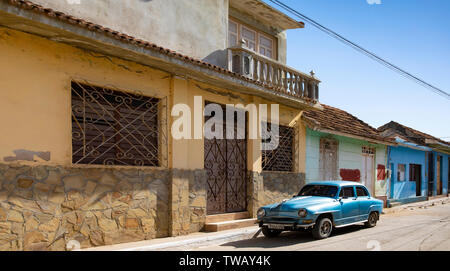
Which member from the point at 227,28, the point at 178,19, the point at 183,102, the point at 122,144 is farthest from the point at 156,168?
the point at 227,28

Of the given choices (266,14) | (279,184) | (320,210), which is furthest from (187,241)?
(266,14)

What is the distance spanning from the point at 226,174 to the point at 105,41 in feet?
18.5

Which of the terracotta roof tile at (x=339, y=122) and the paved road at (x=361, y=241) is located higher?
the terracotta roof tile at (x=339, y=122)

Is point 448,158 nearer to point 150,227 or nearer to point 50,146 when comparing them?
point 150,227

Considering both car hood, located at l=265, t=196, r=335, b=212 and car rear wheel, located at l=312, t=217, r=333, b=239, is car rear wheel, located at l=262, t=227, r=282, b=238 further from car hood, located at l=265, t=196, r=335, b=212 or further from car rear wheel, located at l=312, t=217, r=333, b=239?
car rear wheel, located at l=312, t=217, r=333, b=239

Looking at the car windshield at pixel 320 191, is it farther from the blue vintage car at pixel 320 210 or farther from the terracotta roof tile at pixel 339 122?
the terracotta roof tile at pixel 339 122

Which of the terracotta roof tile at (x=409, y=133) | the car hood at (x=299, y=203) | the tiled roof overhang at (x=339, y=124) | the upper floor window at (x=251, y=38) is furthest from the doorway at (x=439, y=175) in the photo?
the car hood at (x=299, y=203)

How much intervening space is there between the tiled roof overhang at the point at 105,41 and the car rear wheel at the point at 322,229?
13.9 feet

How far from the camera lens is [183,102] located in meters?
10.1

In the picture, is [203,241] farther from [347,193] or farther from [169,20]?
[169,20]

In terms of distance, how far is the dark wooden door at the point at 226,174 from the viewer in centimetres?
1120

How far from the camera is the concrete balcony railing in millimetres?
11320

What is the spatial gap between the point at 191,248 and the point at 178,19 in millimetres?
5727

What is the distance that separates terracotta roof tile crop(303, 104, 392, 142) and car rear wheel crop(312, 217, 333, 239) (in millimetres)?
5705
